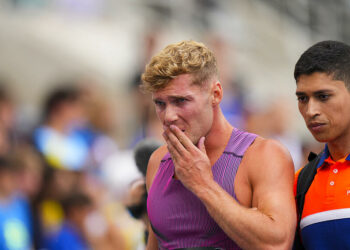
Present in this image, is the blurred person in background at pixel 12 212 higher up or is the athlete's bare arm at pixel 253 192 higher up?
the athlete's bare arm at pixel 253 192

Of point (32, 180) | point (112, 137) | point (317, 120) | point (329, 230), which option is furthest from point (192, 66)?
point (112, 137)

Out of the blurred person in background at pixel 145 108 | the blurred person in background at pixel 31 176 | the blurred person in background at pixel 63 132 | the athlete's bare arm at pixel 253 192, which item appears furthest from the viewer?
the blurred person in background at pixel 63 132

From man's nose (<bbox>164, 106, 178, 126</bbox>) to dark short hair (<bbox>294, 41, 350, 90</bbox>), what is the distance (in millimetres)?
648

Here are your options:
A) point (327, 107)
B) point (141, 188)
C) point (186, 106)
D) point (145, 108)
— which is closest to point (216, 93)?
point (186, 106)

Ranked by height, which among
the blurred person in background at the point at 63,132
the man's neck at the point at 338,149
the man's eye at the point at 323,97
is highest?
the man's eye at the point at 323,97

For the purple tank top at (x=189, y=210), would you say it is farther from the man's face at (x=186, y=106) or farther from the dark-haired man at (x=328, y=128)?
the dark-haired man at (x=328, y=128)

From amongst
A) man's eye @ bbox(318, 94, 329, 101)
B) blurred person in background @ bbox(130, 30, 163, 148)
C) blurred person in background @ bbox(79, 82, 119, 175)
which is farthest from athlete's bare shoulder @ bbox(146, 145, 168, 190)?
blurred person in background @ bbox(79, 82, 119, 175)

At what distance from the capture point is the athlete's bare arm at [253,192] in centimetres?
299

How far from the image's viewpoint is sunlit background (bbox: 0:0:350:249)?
23.1 feet

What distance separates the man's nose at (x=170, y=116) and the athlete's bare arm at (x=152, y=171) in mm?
494

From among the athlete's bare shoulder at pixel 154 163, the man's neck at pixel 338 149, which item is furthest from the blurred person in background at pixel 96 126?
the man's neck at pixel 338 149

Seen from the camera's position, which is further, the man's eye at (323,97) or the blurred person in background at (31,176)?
the blurred person in background at (31,176)

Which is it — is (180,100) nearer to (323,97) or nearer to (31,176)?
(323,97)

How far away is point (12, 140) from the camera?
23.3 feet
